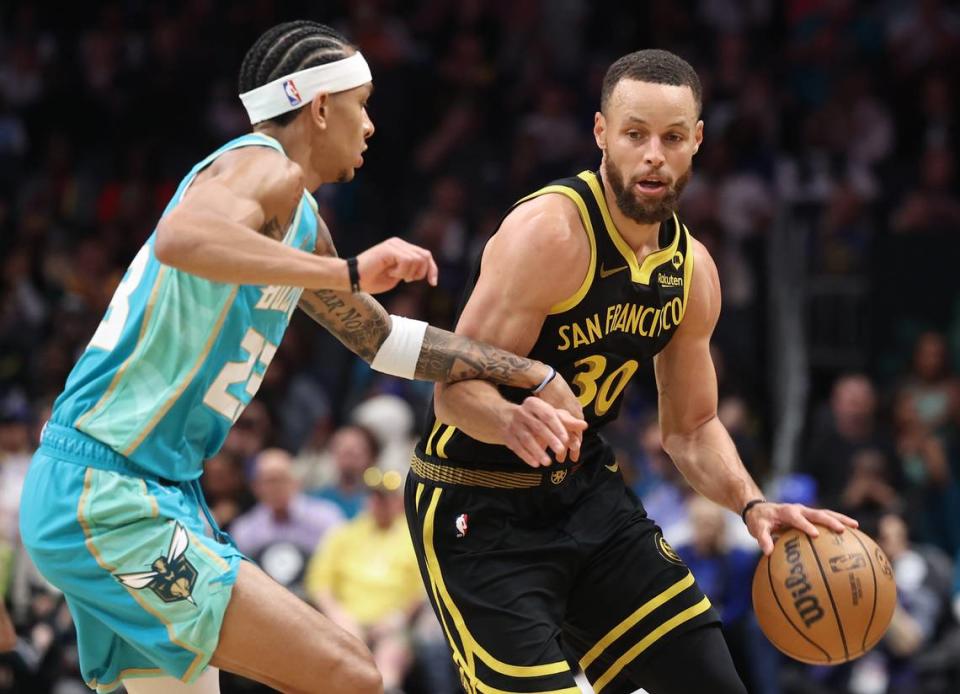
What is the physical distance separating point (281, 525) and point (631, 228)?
473 cm

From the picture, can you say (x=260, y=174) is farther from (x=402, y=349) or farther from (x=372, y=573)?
(x=372, y=573)

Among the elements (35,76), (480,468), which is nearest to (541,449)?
(480,468)

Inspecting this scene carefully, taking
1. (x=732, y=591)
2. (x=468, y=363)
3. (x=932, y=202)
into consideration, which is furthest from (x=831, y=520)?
(x=932, y=202)

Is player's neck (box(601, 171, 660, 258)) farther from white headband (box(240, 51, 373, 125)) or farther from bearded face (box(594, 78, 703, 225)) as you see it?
white headband (box(240, 51, 373, 125))

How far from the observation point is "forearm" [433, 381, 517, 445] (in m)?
4.18

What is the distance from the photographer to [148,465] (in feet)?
12.9

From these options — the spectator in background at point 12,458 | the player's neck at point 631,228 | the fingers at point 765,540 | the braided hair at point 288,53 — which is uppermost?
the braided hair at point 288,53

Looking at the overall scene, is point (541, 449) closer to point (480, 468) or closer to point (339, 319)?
point (480, 468)

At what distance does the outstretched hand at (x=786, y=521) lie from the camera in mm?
4566

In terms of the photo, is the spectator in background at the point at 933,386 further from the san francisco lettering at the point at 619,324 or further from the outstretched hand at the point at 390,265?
the outstretched hand at the point at 390,265

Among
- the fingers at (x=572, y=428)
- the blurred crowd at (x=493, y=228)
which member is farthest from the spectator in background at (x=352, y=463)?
the fingers at (x=572, y=428)

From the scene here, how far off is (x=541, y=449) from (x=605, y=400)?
1.94 ft

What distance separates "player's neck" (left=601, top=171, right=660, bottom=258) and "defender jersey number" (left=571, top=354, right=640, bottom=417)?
364mm

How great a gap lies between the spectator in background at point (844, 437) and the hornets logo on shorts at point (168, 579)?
599 centimetres
